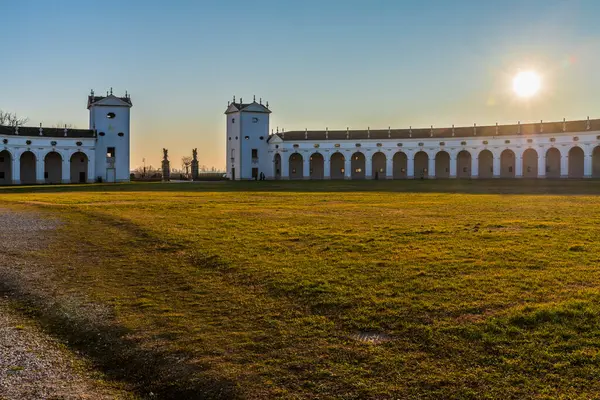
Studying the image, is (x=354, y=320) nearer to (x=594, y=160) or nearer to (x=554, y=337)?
(x=554, y=337)

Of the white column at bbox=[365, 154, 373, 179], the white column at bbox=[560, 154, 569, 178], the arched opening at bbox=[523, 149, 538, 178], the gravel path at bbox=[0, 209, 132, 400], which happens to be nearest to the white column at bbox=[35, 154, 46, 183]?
the white column at bbox=[365, 154, 373, 179]

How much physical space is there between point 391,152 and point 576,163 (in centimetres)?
2426

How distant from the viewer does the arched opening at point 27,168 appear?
64.2 meters

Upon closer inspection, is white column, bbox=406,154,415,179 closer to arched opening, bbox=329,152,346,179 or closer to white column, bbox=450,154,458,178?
white column, bbox=450,154,458,178

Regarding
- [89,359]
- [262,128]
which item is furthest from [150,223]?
[262,128]

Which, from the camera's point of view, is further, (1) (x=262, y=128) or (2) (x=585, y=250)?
(1) (x=262, y=128)

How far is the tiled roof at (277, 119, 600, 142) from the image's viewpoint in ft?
221

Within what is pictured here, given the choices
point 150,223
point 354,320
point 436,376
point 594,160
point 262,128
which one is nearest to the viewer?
point 436,376

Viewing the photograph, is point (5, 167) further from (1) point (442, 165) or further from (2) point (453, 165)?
(1) point (442, 165)

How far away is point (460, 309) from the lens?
6.87m

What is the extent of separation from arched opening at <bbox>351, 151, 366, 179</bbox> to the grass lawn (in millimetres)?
64800

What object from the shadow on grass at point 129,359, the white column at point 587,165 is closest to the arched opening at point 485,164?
the white column at point 587,165

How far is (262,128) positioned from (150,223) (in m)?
61.6

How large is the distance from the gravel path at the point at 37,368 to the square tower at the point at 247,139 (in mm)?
67479
